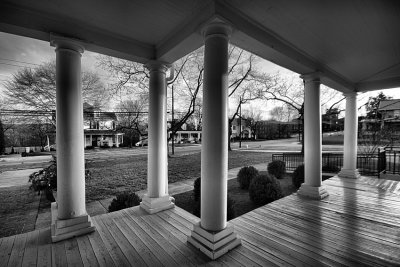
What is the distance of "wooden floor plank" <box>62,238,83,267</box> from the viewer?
2.47 m

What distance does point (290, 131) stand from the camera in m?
68.1

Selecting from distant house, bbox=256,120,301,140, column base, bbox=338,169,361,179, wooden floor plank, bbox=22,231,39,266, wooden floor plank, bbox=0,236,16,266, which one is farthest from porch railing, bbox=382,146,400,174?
distant house, bbox=256,120,301,140

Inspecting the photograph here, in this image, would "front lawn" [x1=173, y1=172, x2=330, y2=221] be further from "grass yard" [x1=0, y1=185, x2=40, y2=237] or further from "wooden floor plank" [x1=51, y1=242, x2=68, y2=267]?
"grass yard" [x1=0, y1=185, x2=40, y2=237]

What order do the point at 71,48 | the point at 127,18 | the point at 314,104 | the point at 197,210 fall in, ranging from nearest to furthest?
the point at 127,18
the point at 71,48
the point at 197,210
the point at 314,104

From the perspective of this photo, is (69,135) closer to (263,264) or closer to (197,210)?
(197,210)

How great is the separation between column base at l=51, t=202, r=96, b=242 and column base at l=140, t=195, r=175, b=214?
1079 millimetres

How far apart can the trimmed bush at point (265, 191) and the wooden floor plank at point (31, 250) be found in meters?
4.80

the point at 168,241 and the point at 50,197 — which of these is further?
the point at 50,197

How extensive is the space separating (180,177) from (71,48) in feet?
27.1

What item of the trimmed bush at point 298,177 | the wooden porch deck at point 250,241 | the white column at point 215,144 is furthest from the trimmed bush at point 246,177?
the white column at point 215,144

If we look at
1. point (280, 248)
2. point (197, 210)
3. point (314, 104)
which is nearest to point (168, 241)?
point (197, 210)

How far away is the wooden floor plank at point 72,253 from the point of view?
2472mm

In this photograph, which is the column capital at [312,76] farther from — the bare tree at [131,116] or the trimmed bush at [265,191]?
the bare tree at [131,116]

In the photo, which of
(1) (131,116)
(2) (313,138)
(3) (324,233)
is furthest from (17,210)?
(1) (131,116)
